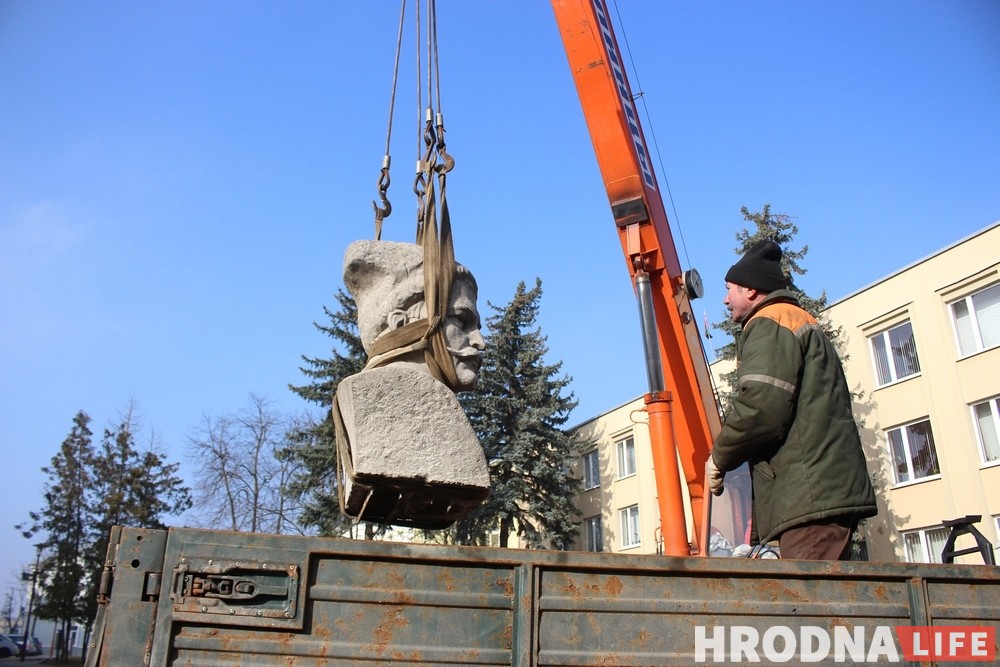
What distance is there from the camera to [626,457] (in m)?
27.4

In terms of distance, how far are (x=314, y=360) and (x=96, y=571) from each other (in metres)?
10.8

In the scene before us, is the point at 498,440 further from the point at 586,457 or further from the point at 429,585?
the point at 429,585

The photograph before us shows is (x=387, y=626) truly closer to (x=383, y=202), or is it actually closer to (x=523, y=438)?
(x=383, y=202)

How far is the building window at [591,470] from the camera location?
28.6m

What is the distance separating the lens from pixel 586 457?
29.2 meters

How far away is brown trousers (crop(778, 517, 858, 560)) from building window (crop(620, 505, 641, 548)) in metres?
24.2

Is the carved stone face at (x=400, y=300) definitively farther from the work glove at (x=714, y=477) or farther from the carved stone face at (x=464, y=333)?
the work glove at (x=714, y=477)

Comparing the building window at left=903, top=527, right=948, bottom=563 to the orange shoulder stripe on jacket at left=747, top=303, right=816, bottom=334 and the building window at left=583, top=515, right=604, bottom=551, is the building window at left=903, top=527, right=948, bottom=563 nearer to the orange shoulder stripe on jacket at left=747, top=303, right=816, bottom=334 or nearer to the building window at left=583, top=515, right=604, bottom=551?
the building window at left=583, top=515, right=604, bottom=551

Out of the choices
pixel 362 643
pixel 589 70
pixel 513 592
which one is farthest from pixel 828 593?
pixel 589 70

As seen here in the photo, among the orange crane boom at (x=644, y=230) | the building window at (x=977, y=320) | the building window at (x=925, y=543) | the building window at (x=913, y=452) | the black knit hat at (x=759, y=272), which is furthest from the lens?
the building window at (x=913, y=452)

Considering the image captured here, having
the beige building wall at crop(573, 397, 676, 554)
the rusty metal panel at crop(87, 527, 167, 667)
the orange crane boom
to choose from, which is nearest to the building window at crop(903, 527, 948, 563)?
the beige building wall at crop(573, 397, 676, 554)

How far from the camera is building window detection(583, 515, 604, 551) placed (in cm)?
2803

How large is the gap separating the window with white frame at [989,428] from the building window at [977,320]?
3.73ft

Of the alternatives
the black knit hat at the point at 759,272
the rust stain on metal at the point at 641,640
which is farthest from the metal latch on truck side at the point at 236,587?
the black knit hat at the point at 759,272
